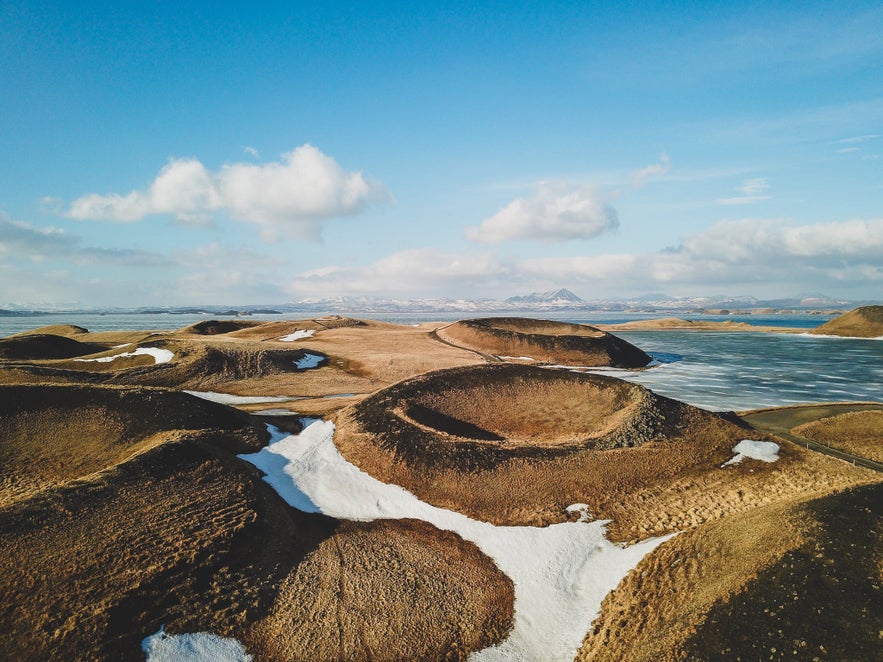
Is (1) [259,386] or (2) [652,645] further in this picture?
(1) [259,386]

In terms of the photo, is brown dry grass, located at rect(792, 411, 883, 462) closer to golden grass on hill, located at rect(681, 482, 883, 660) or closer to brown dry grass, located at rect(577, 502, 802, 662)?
brown dry grass, located at rect(577, 502, 802, 662)

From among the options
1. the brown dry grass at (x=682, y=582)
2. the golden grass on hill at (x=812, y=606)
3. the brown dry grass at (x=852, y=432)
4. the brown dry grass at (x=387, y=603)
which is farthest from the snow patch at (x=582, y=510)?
the brown dry grass at (x=852, y=432)

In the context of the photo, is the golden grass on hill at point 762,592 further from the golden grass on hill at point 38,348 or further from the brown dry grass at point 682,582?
the golden grass on hill at point 38,348

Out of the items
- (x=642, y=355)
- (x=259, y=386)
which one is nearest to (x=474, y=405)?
(x=259, y=386)

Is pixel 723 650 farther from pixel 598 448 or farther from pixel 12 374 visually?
pixel 12 374

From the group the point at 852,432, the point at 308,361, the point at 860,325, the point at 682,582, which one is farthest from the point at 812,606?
the point at 860,325
